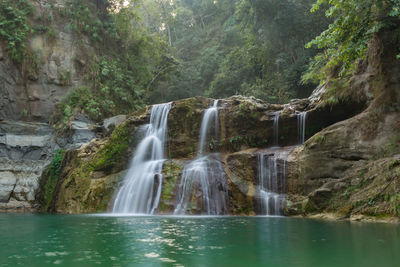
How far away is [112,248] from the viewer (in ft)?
14.9

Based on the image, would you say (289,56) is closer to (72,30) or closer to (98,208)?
(72,30)

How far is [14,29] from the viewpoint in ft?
63.7

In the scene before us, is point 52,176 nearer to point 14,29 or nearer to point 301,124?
point 14,29

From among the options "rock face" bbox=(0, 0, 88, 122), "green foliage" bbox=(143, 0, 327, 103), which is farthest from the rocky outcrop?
"rock face" bbox=(0, 0, 88, 122)

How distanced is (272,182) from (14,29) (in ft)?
56.9

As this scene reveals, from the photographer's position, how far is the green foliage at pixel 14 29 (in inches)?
742

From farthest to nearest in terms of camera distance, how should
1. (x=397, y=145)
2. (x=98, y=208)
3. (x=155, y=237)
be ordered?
(x=98, y=208), (x=397, y=145), (x=155, y=237)

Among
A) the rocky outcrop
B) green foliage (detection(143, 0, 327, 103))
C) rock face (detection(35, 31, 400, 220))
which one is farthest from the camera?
green foliage (detection(143, 0, 327, 103))

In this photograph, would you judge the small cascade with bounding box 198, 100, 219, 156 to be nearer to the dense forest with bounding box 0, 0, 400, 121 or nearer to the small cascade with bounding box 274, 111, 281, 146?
the small cascade with bounding box 274, 111, 281, 146

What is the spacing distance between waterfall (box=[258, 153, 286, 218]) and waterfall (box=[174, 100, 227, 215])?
1.22 m

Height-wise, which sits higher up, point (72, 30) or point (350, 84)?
point (72, 30)

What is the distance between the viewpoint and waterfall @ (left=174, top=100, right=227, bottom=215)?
34.8 feet

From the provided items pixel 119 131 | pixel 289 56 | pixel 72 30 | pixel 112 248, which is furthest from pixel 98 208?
pixel 289 56

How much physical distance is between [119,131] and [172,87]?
48.1ft
